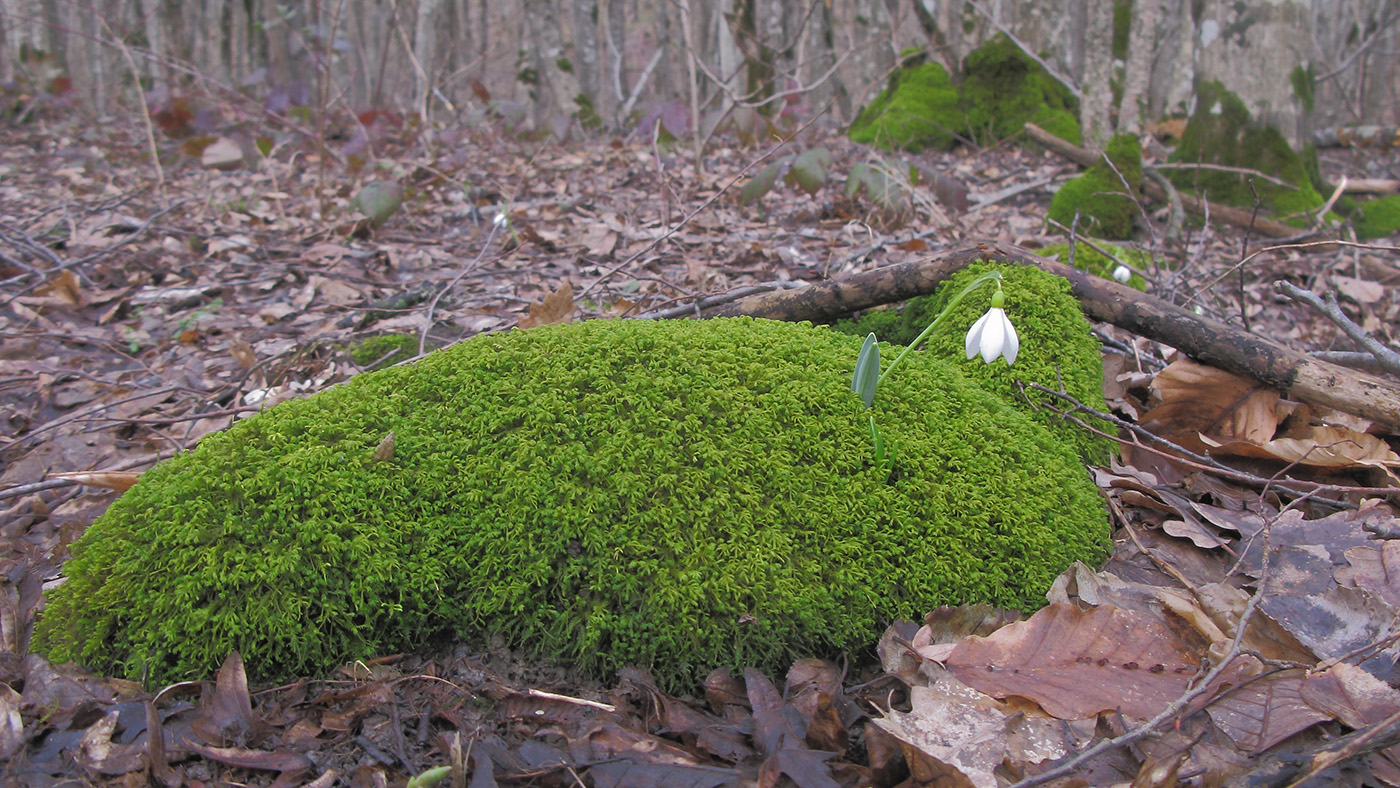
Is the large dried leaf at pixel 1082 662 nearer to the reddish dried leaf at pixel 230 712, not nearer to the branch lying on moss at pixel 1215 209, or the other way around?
the reddish dried leaf at pixel 230 712

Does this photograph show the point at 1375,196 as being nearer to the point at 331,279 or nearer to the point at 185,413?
the point at 331,279

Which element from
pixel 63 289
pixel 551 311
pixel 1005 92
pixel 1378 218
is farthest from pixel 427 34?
pixel 1378 218

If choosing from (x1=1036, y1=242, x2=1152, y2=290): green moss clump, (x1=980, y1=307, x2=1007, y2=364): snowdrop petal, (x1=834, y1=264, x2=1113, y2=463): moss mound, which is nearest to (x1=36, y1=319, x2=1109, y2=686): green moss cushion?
(x1=980, y1=307, x2=1007, y2=364): snowdrop petal

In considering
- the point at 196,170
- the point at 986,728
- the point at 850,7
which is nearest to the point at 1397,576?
the point at 986,728

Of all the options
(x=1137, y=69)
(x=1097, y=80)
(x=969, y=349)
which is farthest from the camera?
(x=1137, y=69)

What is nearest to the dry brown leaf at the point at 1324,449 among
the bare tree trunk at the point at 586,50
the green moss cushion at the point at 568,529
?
the green moss cushion at the point at 568,529

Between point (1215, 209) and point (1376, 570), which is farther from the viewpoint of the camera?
point (1215, 209)

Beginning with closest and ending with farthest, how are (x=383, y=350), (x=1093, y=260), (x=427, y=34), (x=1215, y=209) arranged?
(x=383, y=350) < (x=1093, y=260) < (x=1215, y=209) < (x=427, y=34)

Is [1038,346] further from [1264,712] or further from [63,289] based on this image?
[63,289]
